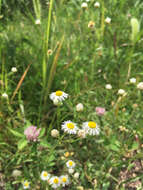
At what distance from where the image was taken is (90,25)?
1224 millimetres

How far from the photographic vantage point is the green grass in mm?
935

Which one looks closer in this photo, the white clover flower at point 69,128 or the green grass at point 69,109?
the white clover flower at point 69,128

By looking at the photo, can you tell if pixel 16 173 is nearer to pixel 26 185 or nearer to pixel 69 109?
pixel 26 185

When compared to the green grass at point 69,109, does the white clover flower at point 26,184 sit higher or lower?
lower

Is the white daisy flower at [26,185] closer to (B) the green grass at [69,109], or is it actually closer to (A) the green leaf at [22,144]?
(B) the green grass at [69,109]

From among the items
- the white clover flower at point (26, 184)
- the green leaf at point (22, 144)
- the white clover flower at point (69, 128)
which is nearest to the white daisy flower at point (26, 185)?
the white clover flower at point (26, 184)

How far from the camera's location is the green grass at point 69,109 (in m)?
0.93

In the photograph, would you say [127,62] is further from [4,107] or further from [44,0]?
[4,107]

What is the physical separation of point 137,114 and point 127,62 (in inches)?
17.3

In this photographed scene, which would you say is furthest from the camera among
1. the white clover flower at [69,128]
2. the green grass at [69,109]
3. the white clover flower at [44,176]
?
the green grass at [69,109]

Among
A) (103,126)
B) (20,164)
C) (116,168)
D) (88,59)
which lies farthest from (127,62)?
(20,164)

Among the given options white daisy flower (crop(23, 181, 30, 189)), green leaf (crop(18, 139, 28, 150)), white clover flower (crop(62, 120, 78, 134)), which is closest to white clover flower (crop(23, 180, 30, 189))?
white daisy flower (crop(23, 181, 30, 189))

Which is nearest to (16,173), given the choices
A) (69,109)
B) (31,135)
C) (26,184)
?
(26,184)

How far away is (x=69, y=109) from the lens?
103 cm
